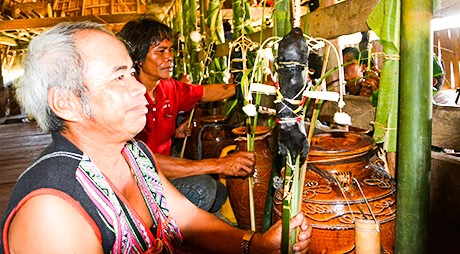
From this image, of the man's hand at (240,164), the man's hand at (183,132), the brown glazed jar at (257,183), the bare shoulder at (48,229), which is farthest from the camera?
the man's hand at (183,132)

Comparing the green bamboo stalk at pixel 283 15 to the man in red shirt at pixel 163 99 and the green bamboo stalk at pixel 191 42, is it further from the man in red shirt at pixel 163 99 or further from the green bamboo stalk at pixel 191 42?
the green bamboo stalk at pixel 191 42

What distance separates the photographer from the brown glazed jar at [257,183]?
7.22 ft

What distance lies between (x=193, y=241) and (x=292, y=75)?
39.5 inches

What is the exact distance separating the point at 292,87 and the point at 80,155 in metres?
0.73

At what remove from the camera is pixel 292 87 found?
110 centimetres

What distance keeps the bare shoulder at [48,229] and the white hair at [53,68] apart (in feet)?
1.07

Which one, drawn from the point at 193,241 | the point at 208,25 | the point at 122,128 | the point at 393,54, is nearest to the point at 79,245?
the point at 122,128

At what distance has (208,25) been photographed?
434 centimetres

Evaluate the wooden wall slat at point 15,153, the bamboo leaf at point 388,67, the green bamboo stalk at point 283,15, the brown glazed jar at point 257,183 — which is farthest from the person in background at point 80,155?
the wooden wall slat at point 15,153

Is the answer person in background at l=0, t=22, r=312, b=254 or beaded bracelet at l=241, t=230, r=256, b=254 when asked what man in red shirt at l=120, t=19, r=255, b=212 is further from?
person in background at l=0, t=22, r=312, b=254

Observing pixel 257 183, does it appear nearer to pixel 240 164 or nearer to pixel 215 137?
pixel 240 164

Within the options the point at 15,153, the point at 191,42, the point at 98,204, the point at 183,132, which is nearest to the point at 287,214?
the point at 98,204

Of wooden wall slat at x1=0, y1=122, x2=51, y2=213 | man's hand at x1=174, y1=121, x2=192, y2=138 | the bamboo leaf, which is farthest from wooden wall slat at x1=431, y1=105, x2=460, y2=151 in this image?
wooden wall slat at x1=0, y1=122, x2=51, y2=213

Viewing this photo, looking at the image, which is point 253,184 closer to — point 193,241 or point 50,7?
point 193,241
